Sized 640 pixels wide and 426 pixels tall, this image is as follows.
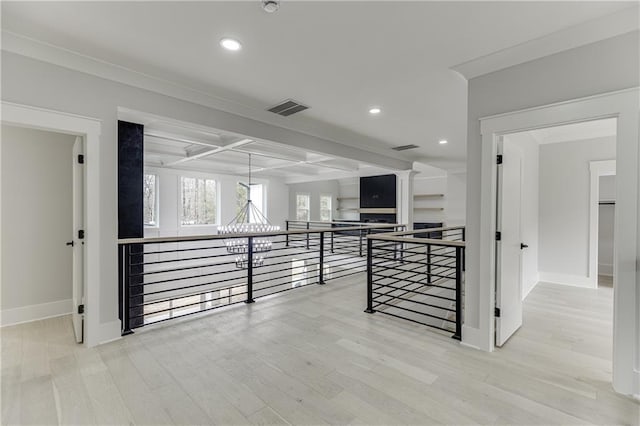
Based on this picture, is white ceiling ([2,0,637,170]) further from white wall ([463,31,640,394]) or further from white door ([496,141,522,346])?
white door ([496,141,522,346])

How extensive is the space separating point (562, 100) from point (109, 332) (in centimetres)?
430

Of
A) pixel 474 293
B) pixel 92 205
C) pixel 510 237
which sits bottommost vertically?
pixel 474 293

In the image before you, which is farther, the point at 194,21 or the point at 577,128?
the point at 577,128

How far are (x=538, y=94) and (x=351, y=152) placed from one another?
3.36 metres

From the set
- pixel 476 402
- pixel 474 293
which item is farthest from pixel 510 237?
pixel 476 402

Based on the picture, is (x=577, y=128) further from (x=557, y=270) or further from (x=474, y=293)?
(x=474, y=293)

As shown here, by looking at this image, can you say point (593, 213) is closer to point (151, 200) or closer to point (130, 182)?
point (130, 182)

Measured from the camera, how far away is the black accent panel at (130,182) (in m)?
2.95

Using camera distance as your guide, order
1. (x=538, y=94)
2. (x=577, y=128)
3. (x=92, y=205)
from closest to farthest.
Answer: (x=538, y=94), (x=92, y=205), (x=577, y=128)

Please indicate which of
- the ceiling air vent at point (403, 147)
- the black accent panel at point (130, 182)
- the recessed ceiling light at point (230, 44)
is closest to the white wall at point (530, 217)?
the ceiling air vent at point (403, 147)

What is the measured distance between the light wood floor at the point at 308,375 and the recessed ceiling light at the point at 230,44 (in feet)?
Answer: 8.43

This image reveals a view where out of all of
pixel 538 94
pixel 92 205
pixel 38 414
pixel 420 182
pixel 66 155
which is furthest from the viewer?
pixel 420 182

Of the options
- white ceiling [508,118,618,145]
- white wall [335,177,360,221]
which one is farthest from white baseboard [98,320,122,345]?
white wall [335,177,360,221]

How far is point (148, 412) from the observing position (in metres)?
1.72
